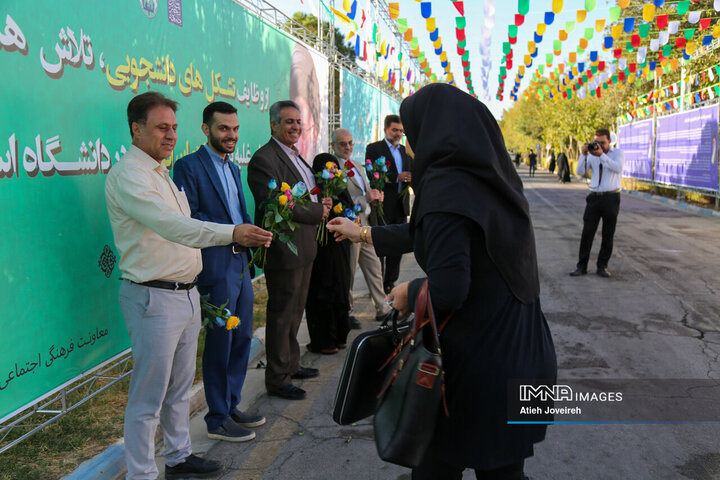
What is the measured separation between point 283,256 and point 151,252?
1430 mm

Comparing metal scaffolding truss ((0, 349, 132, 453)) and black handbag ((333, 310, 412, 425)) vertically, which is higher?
black handbag ((333, 310, 412, 425))

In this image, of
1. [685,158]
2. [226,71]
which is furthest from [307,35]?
[685,158]

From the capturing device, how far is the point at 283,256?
4168mm

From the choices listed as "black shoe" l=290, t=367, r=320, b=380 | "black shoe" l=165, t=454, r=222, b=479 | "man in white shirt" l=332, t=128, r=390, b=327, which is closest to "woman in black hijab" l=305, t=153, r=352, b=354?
"man in white shirt" l=332, t=128, r=390, b=327

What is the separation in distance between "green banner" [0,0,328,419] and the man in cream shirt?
15.3 inches

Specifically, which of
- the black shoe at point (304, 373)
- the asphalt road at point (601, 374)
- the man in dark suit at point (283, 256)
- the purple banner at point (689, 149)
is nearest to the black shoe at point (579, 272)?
the asphalt road at point (601, 374)

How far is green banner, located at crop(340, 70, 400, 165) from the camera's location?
34.5ft

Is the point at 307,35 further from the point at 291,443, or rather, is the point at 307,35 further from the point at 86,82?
the point at 291,443

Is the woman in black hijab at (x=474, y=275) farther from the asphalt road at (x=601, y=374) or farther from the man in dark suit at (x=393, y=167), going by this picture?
the man in dark suit at (x=393, y=167)

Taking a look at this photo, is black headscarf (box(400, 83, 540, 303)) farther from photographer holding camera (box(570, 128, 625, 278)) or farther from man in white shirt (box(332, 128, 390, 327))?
photographer holding camera (box(570, 128, 625, 278))

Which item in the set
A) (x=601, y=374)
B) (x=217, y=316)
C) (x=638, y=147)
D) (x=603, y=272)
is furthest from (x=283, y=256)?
(x=638, y=147)

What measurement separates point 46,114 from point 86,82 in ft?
1.29

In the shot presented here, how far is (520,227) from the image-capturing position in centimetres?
197

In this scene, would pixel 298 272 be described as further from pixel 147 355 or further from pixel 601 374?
pixel 601 374
